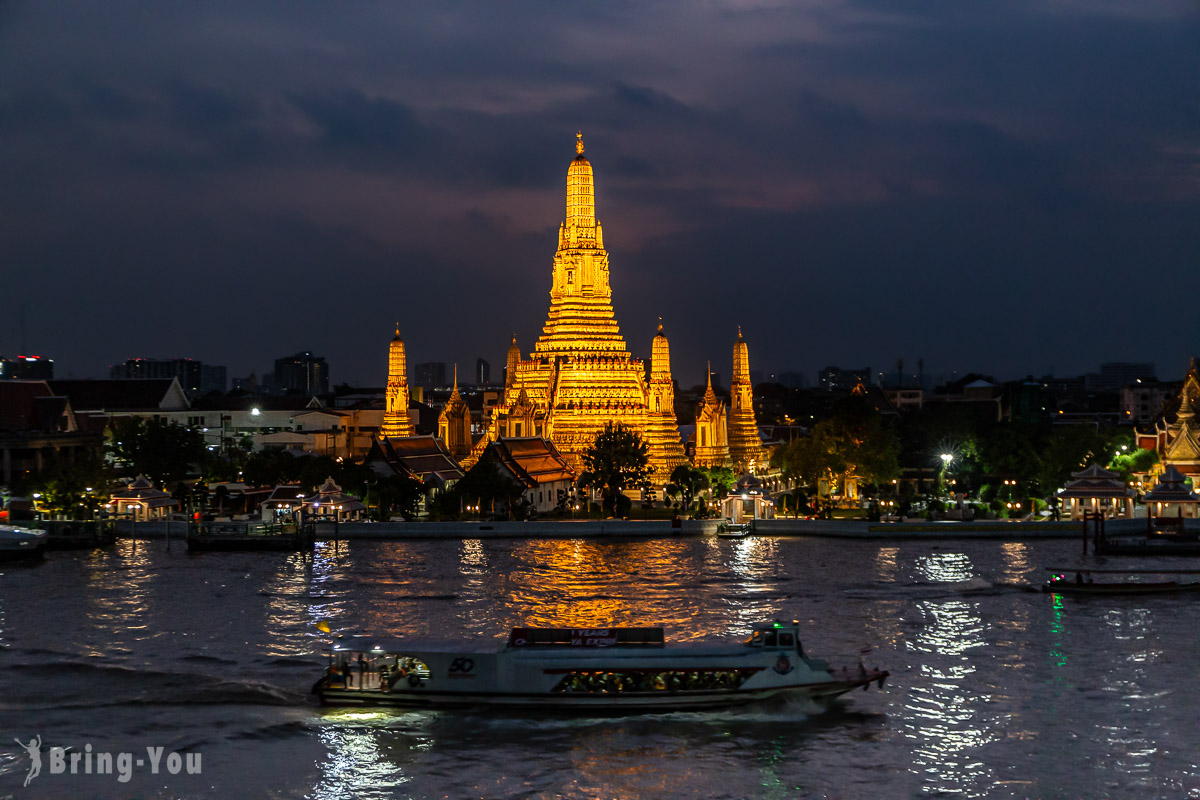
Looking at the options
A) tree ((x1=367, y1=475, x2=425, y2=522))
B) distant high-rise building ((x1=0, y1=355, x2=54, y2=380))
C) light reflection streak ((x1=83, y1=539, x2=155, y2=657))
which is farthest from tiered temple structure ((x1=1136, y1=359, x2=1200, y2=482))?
distant high-rise building ((x1=0, y1=355, x2=54, y2=380))

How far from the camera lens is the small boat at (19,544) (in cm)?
5697

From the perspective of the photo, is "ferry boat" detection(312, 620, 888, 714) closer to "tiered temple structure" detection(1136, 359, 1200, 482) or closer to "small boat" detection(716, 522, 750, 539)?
"small boat" detection(716, 522, 750, 539)

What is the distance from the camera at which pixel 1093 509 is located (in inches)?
2623

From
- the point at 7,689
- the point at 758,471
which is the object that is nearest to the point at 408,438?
the point at 758,471

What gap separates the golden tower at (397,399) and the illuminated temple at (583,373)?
21.3ft

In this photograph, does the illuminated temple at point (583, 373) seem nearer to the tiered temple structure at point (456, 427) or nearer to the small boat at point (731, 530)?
the tiered temple structure at point (456, 427)

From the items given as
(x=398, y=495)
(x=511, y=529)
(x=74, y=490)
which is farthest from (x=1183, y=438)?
(x=74, y=490)

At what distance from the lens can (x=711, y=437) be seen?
283ft

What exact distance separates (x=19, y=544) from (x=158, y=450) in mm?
19178

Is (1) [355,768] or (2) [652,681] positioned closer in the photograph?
(1) [355,768]

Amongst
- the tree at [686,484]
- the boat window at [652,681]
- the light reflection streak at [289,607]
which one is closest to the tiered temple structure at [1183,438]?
the tree at [686,484]

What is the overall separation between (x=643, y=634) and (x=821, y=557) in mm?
26400

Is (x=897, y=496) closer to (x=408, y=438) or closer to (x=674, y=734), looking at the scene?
(x=408, y=438)

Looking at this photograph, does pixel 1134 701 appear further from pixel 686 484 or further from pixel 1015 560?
pixel 686 484
